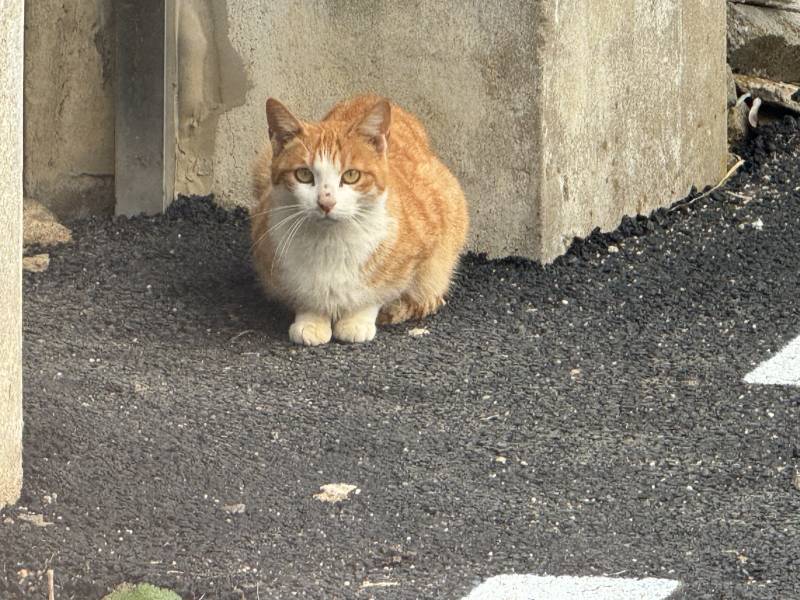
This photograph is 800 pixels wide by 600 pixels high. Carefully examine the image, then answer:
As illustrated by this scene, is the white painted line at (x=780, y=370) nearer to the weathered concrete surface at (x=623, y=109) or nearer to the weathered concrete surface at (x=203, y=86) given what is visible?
the weathered concrete surface at (x=623, y=109)

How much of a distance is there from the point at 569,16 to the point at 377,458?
234 centimetres

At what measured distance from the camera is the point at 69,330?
4.83 m

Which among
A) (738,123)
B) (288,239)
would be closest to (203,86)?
(288,239)

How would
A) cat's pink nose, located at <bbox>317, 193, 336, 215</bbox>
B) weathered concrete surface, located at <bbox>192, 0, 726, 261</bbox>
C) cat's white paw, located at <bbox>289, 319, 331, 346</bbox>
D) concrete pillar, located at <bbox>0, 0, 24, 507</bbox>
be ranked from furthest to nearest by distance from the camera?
weathered concrete surface, located at <bbox>192, 0, 726, 261</bbox>
cat's white paw, located at <bbox>289, 319, 331, 346</bbox>
cat's pink nose, located at <bbox>317, 193, 336, 215</bbox>
concrete pillar, located at <bbox>0, 0, 24, 507</bbox>

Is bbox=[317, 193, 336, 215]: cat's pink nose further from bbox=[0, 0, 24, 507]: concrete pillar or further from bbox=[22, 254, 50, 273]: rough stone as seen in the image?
bbox=[22, 254, 50, 273]: rough stone

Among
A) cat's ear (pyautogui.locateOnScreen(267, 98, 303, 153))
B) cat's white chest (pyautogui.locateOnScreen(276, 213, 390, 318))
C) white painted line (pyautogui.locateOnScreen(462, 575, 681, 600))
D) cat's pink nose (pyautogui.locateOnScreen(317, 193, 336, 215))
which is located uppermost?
cat's ear (pyautogui.locateOnScreen(267, 98, 303, 153))

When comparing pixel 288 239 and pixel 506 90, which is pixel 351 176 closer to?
pixel 288 239

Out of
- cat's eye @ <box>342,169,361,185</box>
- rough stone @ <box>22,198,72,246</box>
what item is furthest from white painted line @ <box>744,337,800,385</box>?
rough stone @ <box>22,198,72,246</box>

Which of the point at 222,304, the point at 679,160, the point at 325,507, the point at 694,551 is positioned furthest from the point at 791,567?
the point at 679,160

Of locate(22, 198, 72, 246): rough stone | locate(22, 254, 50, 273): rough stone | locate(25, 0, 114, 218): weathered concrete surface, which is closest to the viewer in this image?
locate(22, 254, 50, 273): rough stone

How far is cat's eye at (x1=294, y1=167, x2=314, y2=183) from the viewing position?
15.0ft

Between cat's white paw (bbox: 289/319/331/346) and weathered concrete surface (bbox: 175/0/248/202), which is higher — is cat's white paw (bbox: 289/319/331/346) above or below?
below

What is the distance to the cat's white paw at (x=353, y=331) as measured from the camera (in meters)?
4.84

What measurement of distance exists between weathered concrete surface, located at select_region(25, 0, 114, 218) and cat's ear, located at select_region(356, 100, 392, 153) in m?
1.83
